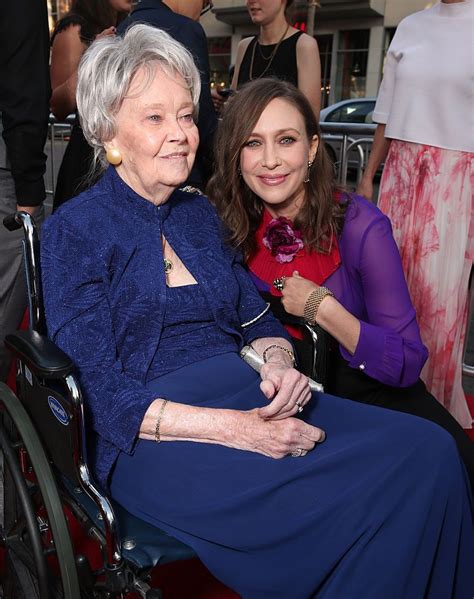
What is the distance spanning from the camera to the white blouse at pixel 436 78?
9.32 feet

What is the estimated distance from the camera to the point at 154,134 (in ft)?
6.40

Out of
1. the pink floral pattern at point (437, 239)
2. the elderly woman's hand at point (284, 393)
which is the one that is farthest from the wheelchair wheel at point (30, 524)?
the pink floral pattern at point (437, 239)

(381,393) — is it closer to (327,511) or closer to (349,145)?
(327,511)

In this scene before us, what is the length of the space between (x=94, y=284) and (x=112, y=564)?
0.71m

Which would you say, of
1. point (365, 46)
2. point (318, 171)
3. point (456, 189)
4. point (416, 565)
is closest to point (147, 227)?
point (318, 171)

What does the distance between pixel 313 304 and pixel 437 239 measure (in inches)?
43.3

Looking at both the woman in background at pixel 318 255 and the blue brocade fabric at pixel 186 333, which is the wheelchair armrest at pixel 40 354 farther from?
the woman in background at pixel 318 255

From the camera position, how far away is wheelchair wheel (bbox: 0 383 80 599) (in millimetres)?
1618

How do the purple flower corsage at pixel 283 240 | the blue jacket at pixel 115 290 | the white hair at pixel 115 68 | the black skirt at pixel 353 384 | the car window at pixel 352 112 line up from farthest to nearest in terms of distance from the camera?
the car window at pixel 352 112 → the purple flower corsage at pixel 283 240 → the black skirt at pixel 353 384 → the white hair at pixel 115 68 → the blue jacket at pixel 115 290

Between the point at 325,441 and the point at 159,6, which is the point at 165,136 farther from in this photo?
the point at 159,6

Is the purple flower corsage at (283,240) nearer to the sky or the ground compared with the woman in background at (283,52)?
nearer to the ground

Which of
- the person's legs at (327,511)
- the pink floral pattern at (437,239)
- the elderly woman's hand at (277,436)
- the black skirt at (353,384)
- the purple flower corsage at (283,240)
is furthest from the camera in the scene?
the pink floral pattern at (437,239)

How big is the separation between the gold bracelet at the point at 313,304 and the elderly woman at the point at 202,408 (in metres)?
0.11

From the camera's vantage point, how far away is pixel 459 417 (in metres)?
3.31
